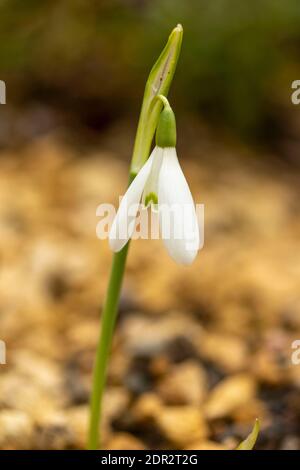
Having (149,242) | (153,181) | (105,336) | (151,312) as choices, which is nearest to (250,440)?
(105,336)

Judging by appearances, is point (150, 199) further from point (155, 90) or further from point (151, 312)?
point (151, 312)

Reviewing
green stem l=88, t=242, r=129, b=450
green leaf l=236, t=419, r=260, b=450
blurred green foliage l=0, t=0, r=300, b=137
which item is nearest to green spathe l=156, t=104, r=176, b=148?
green stem l=88, t=242, r=129, b=450

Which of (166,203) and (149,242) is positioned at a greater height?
(149,242)

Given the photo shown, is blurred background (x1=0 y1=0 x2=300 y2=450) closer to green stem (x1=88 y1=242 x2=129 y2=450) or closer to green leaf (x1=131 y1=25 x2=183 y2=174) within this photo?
green stem (x1=88 y1=242 x2=129 y2=450)

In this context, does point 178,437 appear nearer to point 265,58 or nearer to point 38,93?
point 265,58

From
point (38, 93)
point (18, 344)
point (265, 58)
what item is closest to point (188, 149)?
point (265, 58)
